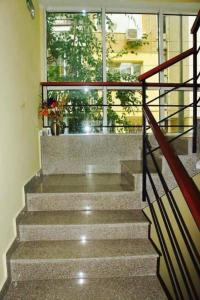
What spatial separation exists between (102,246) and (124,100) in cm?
286

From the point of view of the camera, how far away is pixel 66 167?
13.1 ft

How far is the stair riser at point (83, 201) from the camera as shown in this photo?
2883 millimetres

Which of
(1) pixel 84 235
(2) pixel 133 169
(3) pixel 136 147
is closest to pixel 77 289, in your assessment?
(1) pixel 84 235

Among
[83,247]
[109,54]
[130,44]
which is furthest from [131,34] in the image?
[83,247]

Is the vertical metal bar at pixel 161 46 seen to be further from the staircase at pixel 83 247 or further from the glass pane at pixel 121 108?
the staircase at pixel 83 247

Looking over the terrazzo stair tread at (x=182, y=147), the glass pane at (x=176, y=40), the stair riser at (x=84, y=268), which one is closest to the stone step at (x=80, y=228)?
the stair riser at (x=84, y=268)

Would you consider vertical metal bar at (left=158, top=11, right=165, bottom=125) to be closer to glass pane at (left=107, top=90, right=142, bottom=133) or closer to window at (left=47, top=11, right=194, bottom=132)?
window at (left=47, top=11, right=194, bottom=132)

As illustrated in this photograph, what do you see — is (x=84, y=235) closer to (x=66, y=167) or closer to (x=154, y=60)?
(x=66, y=167)

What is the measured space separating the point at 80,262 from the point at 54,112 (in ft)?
7.46

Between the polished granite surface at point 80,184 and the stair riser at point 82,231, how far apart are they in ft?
1.54

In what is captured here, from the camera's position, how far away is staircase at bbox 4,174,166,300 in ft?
6.98

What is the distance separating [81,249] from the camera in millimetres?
2410

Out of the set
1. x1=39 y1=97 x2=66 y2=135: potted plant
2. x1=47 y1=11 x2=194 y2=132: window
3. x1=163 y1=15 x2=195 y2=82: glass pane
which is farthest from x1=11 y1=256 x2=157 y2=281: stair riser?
x1=163 y1=15 x2=195 y2=82: glass pane

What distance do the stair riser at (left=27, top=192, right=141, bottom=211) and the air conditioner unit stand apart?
3002 mm
